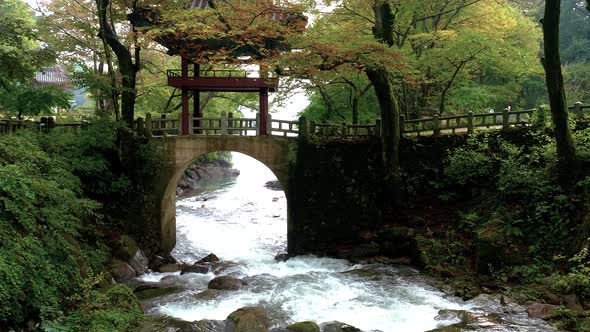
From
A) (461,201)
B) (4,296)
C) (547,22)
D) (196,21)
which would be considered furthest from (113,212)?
(547,22)

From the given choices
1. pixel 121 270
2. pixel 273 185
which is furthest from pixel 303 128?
pixel 273 185

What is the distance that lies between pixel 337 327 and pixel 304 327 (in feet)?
2.78

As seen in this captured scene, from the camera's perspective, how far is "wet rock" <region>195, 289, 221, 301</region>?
12941 mm

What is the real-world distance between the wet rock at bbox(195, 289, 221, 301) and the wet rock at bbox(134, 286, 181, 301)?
1064 millimetres

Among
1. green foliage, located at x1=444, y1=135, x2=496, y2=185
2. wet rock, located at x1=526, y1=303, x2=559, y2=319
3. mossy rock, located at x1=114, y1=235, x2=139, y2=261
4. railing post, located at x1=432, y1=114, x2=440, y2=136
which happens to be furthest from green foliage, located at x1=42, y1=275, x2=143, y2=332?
railing post, located at x1=432, y1=114, x2=440, y2=136

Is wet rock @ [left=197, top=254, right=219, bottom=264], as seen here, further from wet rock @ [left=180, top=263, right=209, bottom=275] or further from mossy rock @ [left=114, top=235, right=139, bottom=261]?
mossy rock @ [left=114, top=235, right=139, bottom=261]

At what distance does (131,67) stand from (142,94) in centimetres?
907

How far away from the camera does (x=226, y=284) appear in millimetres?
14023

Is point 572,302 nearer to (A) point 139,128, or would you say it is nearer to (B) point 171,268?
(B) point 171,268

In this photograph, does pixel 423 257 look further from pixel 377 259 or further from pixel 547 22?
pixel 547 22

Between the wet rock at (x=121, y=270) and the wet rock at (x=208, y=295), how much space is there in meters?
3.04

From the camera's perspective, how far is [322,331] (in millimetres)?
10492

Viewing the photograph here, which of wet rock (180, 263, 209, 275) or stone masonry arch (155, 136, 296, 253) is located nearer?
wet rock (180, 263, 209, 275)

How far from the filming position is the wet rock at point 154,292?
13128 millimetres
